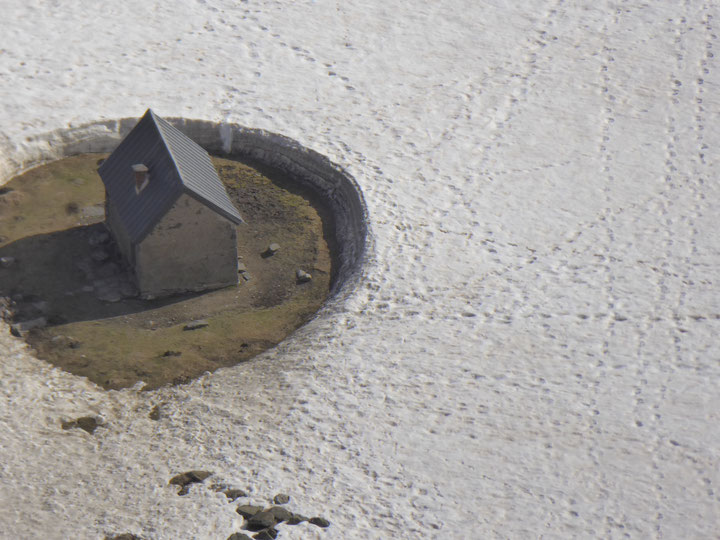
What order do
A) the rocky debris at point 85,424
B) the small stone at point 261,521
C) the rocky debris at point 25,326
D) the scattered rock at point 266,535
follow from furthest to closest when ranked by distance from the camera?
the rocky debris at point 25,326
the rocky debris at point 85,424
the small stone at point 261,521
the scattered rock at point 266,535

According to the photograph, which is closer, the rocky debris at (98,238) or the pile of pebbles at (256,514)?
the pile of pebbles at (256,514)

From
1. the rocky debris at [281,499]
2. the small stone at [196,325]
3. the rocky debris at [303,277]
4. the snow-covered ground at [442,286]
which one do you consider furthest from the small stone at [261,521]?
the rocky debris at [303,277]

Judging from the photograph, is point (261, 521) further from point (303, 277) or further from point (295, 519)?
point (303, 277)

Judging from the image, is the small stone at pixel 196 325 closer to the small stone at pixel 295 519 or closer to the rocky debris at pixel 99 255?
the rocky debris at pixel 99 255

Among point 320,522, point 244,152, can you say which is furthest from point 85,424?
point 244,152

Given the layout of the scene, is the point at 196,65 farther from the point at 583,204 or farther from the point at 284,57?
the point at 583,204

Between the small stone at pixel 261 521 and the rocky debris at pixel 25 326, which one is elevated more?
the small stone at pixel 261 521

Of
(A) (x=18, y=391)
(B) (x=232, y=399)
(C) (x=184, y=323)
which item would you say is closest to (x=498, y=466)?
(B) (x=232, y=399)
